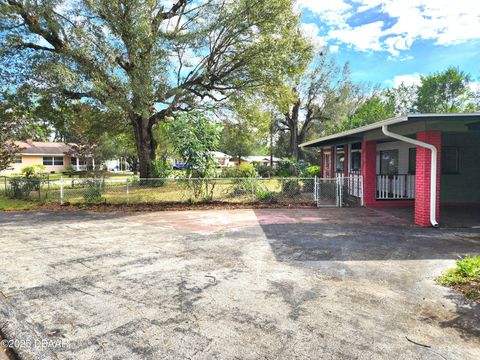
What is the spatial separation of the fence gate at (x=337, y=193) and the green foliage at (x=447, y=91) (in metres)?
41.7

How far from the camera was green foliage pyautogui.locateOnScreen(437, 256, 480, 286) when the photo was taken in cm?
409

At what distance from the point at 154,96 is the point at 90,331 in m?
11.4

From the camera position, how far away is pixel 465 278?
4148 mm

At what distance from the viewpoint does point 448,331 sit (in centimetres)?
293

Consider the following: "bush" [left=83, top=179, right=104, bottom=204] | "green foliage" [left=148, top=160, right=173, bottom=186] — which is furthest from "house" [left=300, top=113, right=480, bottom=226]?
"bush" [left=83, top=179, right=104, bottom=204]

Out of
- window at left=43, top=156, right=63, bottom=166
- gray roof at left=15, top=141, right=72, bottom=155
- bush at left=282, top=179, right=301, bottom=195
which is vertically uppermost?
gray roof at left=15, top=141, right=72, bottom=155


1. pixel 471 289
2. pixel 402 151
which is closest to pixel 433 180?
pixel 471 289

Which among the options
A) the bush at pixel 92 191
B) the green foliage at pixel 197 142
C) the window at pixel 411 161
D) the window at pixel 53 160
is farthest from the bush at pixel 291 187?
the window at pixel 53 160

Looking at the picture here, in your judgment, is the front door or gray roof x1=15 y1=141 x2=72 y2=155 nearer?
the front door

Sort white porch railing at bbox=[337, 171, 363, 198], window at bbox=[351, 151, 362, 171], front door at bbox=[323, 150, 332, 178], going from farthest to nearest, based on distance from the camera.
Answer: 1. front door at bbox=[323, 150, 332, 178]
2. window at bbox=[351, 151, 362, 171]
3. white porch railing at bbox=[337, 171, 363, 198]

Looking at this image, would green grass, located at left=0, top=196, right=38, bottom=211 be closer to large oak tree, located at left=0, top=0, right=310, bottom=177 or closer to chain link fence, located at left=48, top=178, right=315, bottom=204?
chain link fence, located at left=48, top=178, right=315, bottom=204

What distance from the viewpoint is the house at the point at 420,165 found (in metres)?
7.72

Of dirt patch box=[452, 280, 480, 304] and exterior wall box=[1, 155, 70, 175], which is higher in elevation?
exterior wall box=[1, 155, 70, 175]

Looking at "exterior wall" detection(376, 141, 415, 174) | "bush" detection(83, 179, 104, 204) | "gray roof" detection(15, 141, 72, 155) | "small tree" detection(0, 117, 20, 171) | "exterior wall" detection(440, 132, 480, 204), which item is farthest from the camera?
"gray roof" detection(15, 141, 72, 155)
